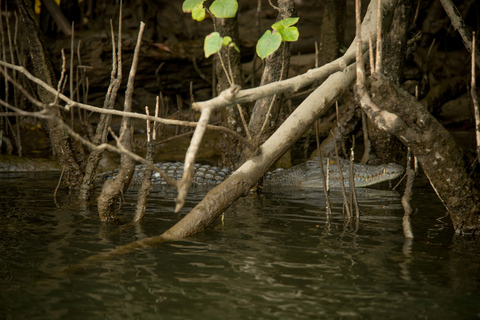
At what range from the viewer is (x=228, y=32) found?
566 cm

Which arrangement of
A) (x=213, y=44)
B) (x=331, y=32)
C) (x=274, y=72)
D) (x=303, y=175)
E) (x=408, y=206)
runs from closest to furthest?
1. (x=213, y=44)
2. (x=408, y=206)
3. (x=274, y=72)
4. (x=303, y=175)
5. (x=331, y=32)

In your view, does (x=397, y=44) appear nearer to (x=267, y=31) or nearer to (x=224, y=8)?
(x=267, y=31)

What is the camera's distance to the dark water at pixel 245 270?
93.7 inches

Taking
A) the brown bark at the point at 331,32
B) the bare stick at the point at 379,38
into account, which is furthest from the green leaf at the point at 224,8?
the brown bark at the point at 331,32

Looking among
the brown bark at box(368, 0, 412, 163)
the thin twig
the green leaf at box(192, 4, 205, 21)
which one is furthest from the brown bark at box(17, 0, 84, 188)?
the brown bark at box(368, 0, 412, 163)

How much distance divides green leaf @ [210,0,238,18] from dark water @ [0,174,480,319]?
1550 mm

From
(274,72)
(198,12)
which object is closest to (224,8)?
(198,12)

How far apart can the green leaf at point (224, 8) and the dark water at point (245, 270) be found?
1.55 meters

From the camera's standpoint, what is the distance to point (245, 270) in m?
2.95

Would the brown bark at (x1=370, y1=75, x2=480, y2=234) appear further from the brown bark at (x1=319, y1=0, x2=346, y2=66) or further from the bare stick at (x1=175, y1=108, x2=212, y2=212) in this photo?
the brown bark at (x1=319, y1=0, x2=346, y2=66)

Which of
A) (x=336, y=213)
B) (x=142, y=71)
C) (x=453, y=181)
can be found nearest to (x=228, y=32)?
(x=336, y=213)

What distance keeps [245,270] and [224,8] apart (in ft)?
5.35

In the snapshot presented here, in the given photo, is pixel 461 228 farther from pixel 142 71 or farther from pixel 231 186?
pixel 142 71

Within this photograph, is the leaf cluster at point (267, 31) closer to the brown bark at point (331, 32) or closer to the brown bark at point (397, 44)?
the brown bark at point (397, 44)
